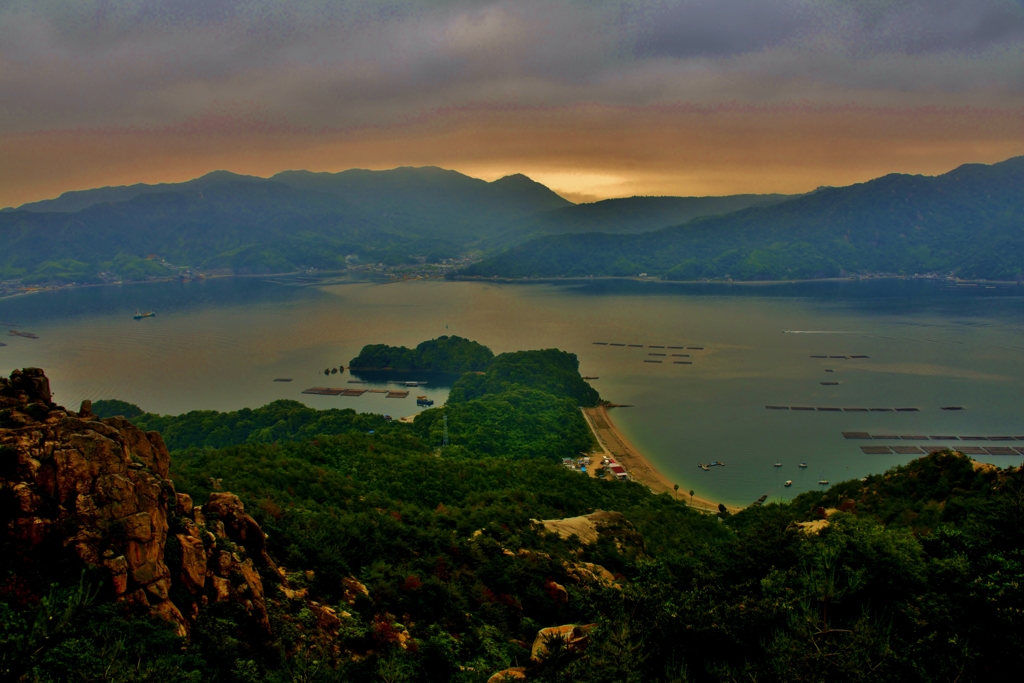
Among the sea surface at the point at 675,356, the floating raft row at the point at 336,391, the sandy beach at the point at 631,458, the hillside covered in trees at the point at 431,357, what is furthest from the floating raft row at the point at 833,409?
the floating raft row at the point at 336,391

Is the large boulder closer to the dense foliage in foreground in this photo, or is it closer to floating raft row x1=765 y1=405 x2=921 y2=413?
the dense foliage in foreground

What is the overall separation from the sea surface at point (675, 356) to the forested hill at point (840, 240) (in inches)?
1237

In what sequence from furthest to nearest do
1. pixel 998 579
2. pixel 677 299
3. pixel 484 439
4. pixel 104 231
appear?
pixel 104 231 → pixel 677 299 → pixel 484 439 → pixel 998 579

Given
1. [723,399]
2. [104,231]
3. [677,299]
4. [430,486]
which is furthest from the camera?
[104,231]

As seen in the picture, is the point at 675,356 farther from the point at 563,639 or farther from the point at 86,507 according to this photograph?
the point at 86,507

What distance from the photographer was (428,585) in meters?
10.7

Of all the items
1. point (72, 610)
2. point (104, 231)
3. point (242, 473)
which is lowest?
point (242, 473)

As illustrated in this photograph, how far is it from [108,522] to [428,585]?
5137 mm

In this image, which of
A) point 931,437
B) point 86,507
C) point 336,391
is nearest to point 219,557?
point 86,507

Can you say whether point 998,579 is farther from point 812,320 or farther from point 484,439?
point 812,320

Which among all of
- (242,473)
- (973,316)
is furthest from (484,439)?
(973,316)

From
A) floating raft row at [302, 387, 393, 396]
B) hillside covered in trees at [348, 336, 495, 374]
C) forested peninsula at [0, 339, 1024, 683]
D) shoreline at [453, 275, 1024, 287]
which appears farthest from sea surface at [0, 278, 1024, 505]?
forested peninsula at [0, 339, 1024, 683]

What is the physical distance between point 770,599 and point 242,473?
12058 millimetres

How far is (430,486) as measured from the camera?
19578 mm
